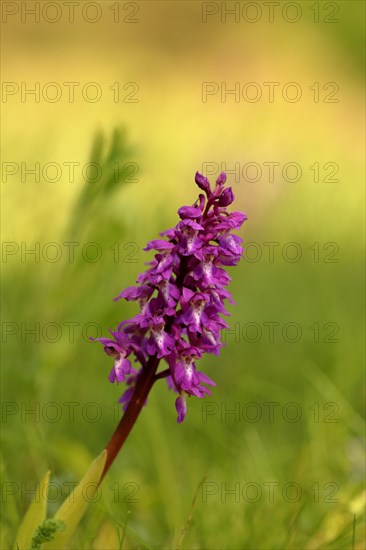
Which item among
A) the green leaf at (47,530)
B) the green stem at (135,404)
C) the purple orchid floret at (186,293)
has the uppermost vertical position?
the purple orchid floret at (186,293)

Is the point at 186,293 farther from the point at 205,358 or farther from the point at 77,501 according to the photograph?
the point at 205,358

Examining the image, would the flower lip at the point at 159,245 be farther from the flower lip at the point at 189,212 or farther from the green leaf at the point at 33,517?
the green leaf at the point at 33,517

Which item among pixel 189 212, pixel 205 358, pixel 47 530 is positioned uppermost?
pixel 189 212

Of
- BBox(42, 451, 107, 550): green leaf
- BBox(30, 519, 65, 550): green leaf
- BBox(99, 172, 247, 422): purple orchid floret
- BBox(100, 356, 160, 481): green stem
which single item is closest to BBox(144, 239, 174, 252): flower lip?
BBox(99, 172, 247, 422): purple orchid floret

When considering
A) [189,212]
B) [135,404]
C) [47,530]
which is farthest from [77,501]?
[189,212]

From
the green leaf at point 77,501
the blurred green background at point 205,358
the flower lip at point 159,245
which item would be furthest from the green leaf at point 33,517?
the flower lip at point 159,245
